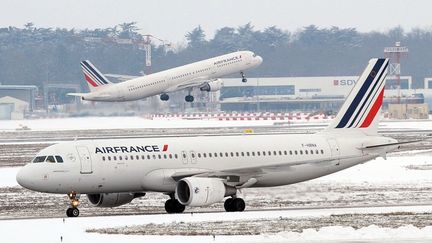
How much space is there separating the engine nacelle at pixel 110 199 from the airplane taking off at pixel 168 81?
63117 millimetres

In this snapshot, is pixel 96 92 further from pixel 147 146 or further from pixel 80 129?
pixel 147 146

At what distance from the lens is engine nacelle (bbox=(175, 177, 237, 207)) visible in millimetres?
38625

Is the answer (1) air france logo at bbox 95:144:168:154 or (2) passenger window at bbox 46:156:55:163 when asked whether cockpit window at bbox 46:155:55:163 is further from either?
(1) air france logo at bbox 95:144:168:154

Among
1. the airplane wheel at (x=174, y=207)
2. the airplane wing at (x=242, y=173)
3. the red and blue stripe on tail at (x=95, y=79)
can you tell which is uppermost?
the red and blue stripe on tail at (x=95, y=79)

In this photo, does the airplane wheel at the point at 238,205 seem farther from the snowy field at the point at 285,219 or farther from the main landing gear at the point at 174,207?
the main landing gear at the point at 174,207

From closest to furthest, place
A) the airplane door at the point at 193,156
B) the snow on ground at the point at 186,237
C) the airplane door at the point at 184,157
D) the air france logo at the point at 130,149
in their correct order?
the snow on ground at the point at 186,237, the air france logo at the point at 130,149, the airplane door at the point at 184,157, the airplane door at the point at 193,156

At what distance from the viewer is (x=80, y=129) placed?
10869 centimetres

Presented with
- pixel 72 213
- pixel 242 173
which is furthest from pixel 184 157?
pixel 72 213

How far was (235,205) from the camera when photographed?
4009 cm

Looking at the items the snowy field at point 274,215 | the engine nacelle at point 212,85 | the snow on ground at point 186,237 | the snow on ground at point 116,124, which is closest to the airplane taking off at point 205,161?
the snowy field at point 274,215

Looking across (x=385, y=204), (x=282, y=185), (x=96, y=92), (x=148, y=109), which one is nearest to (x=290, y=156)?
(x=282, y=185)

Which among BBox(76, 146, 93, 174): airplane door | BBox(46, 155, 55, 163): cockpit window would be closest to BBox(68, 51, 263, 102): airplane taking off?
BBox(76, 146, 93, 174): airplane door

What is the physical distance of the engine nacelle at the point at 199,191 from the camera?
38.6 metres

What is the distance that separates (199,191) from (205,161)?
2.53 m
